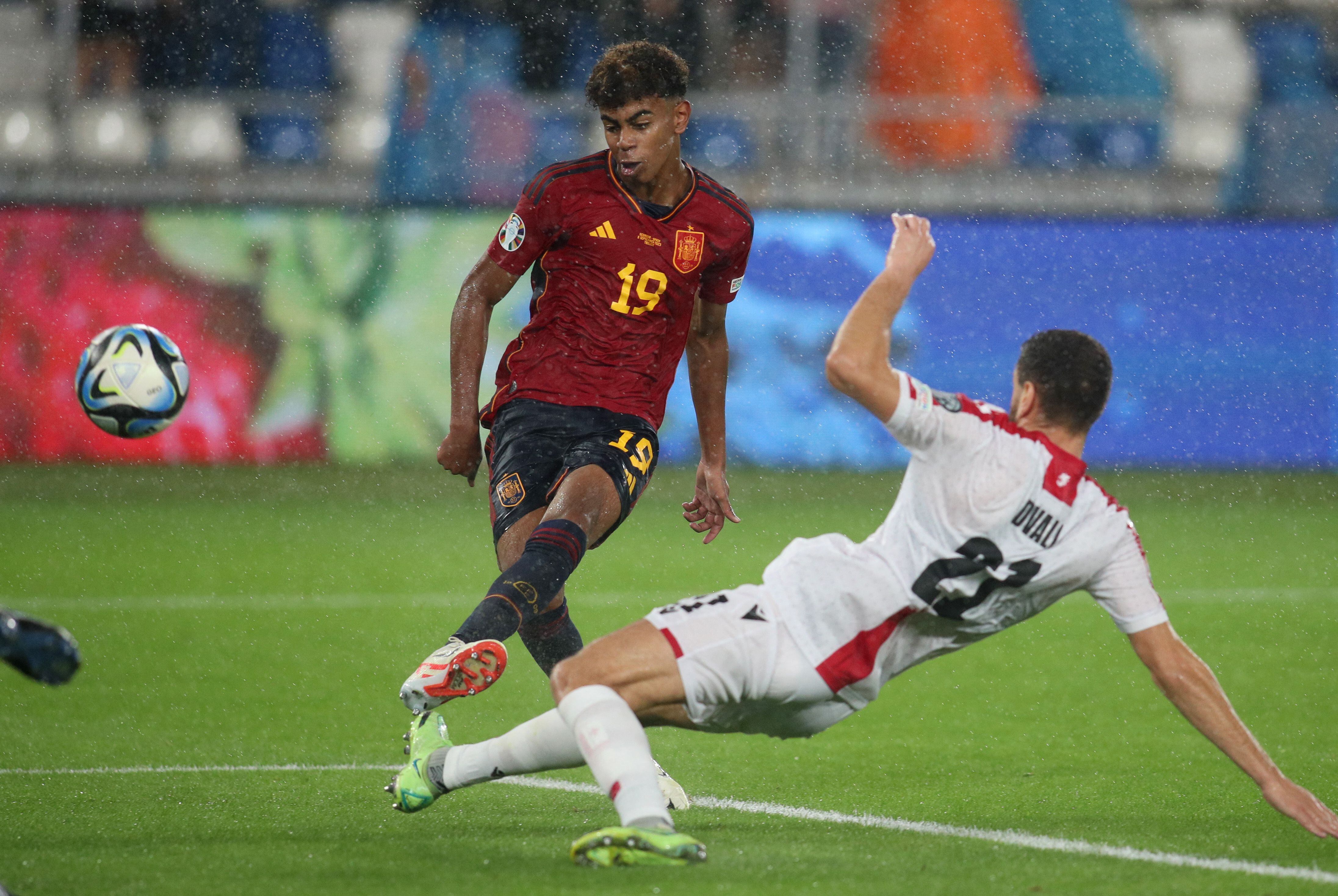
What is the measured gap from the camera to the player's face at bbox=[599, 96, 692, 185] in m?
5.16

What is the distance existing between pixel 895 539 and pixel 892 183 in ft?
36.7

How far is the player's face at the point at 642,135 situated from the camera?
16.9ft

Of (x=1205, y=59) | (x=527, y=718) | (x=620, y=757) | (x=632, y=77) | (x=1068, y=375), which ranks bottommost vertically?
(x=527, y=718)

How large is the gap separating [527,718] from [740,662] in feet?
8.54

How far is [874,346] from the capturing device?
3.77 meters

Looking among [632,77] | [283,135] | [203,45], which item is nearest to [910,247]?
[632,77]

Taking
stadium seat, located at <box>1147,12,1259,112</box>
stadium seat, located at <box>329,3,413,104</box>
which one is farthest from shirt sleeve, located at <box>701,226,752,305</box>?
stadium seat, located at <box>1147,12,1259,112</box>

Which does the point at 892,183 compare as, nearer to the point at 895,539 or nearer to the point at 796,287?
the point at 796,287

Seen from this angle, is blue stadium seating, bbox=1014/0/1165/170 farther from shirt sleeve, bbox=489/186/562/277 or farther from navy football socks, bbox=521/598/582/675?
navy football socks, bbox=521/598/582/675

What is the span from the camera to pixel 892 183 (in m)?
14.7

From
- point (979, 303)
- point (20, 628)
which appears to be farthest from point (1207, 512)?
point (20, 628)

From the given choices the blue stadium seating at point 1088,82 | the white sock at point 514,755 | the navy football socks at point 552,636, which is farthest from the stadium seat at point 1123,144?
the white sock at point 514,755

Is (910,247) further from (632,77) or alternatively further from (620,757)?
(632,77)

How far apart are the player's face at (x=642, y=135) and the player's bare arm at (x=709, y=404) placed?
21.8 inches
